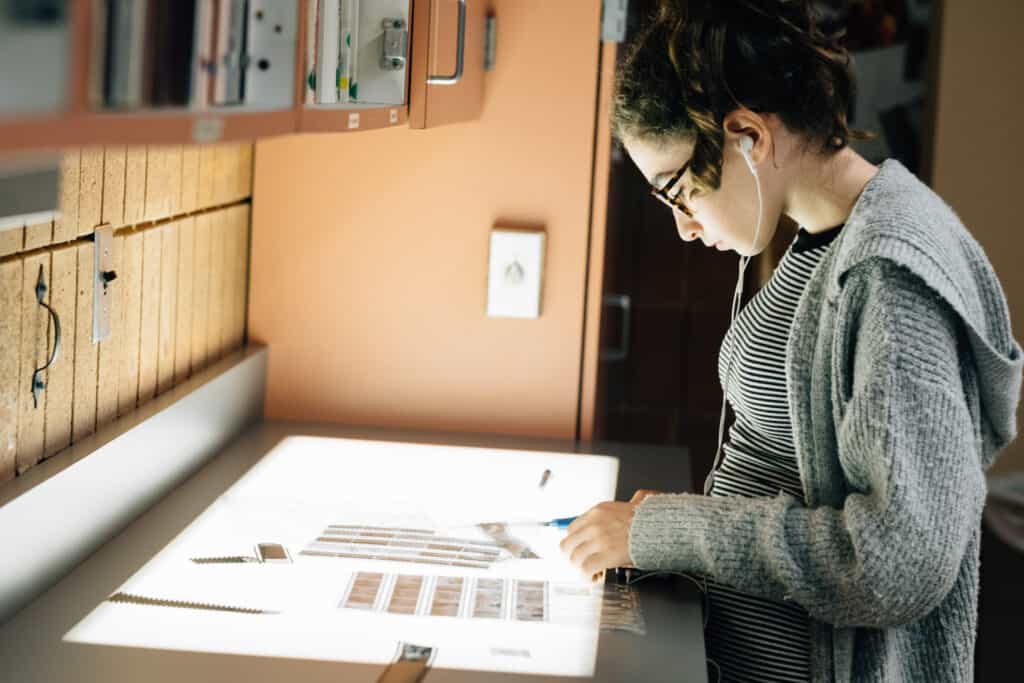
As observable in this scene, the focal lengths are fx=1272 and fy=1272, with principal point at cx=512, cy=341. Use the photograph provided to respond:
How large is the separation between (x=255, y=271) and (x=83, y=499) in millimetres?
812

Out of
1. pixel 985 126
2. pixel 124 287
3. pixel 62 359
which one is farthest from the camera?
pixel 985 126

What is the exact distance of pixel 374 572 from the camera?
148cm

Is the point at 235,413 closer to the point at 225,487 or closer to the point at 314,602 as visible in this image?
the point at 225,487

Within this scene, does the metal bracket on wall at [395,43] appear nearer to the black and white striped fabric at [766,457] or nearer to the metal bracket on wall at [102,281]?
the metal bracket on wall at [102,281]

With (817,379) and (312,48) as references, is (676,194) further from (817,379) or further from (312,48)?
(312,48)

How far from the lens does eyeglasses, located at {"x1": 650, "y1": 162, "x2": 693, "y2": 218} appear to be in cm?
143

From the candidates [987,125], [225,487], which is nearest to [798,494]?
[225,487]

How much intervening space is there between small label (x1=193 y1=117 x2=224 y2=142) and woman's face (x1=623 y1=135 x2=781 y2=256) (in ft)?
2.11

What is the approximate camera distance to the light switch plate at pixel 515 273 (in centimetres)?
218

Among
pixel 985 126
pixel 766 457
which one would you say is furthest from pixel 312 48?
pixel 985 126

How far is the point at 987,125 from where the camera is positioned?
3715 mm

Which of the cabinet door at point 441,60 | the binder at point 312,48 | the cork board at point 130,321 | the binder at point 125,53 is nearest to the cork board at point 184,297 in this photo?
the cork board at point 130,321

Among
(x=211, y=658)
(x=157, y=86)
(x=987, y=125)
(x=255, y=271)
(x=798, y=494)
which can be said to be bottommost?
(x=211, y=658)

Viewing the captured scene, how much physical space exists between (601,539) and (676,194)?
403 millimetres
